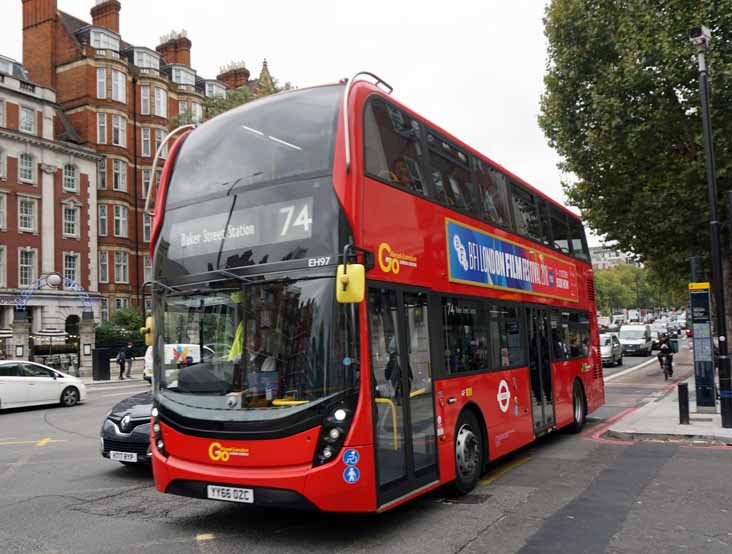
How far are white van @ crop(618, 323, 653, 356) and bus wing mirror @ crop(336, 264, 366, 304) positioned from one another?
38.3 meters

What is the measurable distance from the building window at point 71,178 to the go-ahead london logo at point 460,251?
40.5m

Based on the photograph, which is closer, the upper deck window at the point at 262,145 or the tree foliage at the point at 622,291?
the upper deck window at the point at 262,145

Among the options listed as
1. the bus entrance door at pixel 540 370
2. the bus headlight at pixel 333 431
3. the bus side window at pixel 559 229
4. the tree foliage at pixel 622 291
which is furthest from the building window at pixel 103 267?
the tree foliage at pixel 622 291

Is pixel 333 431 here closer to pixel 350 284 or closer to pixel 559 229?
pixel 350 284

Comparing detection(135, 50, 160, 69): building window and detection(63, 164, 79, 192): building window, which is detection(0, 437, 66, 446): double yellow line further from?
detection(135, 50, 160, 69): building window

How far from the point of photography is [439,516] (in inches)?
258

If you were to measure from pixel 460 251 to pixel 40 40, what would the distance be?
4755 centimetres

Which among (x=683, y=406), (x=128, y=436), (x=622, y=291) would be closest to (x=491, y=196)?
(x=128, y=436)

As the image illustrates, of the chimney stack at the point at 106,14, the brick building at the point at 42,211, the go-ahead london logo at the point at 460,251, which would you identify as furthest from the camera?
the chimney stack at the point at 106,14

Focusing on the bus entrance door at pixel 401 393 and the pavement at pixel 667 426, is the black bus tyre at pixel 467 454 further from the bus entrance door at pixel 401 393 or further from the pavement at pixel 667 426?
the pavement at pixel 667 426

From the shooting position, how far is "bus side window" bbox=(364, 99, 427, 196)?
21.0 ft

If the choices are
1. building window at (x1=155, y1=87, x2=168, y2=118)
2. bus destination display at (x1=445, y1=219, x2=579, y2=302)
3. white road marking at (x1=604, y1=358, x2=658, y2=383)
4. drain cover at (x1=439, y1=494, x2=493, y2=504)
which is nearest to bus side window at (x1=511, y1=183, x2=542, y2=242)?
bus destination display at (x1=445, y1=219, x2=579, y2=302)

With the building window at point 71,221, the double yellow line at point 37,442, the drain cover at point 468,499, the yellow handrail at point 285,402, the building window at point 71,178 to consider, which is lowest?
the drain cover at point 468,499

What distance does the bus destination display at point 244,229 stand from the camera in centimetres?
595
